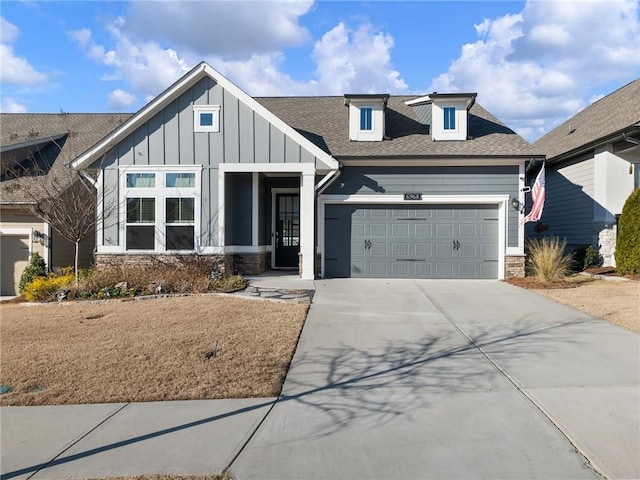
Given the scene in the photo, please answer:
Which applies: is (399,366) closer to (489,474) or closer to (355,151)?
(489,474)

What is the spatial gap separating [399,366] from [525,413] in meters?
1.72

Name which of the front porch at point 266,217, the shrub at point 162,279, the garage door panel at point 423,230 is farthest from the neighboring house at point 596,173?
the shrub at point 162,279

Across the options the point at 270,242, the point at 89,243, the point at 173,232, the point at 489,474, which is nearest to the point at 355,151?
the point at 270,242

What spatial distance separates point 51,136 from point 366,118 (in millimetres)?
12464

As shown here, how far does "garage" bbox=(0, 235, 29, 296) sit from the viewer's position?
14.8 m

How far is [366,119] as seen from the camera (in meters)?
14.3

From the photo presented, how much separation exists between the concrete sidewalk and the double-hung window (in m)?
8.70

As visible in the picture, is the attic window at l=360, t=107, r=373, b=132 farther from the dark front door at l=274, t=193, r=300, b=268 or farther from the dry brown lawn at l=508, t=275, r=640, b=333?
the dry brown lawn at l=508, t=275, r=640, b=333

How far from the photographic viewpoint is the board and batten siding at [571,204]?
621 inches

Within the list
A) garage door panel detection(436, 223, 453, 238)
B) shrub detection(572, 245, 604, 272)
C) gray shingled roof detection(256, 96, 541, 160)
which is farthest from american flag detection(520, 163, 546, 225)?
shrub detection(572, 245, 604, 272)

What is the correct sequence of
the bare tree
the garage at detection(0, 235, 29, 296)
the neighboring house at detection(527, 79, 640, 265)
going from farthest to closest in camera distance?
the garage at detection(0, 235, 29, 296)
the neighboring house at detection(527, 79, 640, 265)
the bare tree

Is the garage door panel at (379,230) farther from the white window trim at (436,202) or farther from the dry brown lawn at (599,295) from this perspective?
the dry brown lawn at (599,295)

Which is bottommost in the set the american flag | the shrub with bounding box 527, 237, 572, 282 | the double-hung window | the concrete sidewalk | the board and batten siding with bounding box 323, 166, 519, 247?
the concrete sidewalk

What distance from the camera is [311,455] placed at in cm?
367
